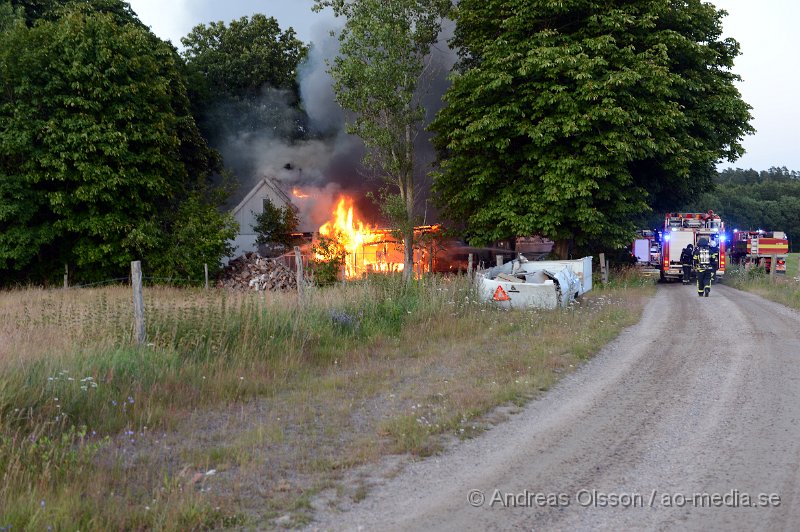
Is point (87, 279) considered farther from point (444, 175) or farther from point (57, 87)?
point (444, 175)

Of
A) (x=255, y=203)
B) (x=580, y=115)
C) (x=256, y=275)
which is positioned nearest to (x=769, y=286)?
(x=580, y=115)

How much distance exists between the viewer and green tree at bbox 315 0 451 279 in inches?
1125

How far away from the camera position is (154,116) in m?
28.6

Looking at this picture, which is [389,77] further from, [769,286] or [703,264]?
[769,286]

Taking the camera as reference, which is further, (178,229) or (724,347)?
(178,229)

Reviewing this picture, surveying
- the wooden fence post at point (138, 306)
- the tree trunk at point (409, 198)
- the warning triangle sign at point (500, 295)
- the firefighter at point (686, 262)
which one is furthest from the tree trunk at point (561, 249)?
the wooden fence post at point (138, 306)

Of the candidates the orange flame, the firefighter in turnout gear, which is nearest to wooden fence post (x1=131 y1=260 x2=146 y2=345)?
the firefighter in turnout gear

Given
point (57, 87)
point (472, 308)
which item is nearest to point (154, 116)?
point (57, 87)

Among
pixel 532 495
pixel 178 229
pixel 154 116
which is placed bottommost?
pixel 532 495

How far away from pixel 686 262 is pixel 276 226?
22.6m

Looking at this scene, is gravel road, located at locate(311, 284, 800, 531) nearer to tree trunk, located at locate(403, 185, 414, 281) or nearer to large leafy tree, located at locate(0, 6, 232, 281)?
tree trunk, located at locate(403, 185, 414, 281)

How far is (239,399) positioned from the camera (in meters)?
8.32

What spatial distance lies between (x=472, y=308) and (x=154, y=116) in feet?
64.8

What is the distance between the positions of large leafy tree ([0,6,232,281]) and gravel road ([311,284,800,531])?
22.2 meters
